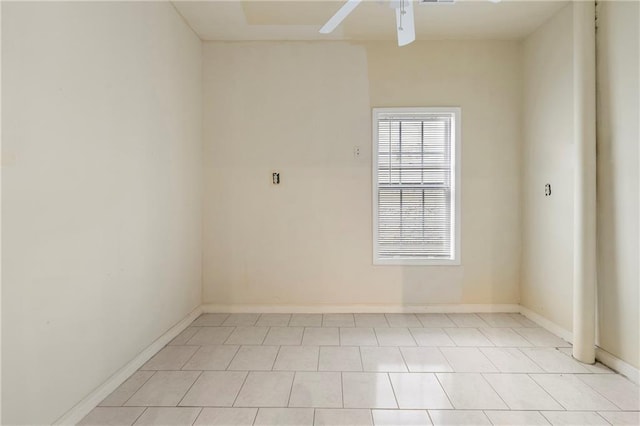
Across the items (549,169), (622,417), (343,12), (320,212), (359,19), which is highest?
(359,19)

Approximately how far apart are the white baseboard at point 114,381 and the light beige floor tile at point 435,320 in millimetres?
2323

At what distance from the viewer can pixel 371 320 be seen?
3367 mm

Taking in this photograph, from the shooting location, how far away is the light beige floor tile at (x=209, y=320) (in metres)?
3.29

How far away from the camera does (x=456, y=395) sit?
2.04 meters

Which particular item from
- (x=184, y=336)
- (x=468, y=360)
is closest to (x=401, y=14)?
(x=468, y=360)

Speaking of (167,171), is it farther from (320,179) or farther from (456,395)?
(456,395)

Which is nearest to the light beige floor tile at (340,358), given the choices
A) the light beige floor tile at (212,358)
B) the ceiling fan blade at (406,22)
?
the light beige floor tile at (212,358)

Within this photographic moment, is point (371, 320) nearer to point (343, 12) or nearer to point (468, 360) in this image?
point (468, 360)

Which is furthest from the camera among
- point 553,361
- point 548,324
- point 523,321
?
point 523,321

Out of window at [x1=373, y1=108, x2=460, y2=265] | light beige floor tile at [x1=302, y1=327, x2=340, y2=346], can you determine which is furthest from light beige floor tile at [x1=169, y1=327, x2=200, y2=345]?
window at [x1=373, y1=108, x2=460, y2=265]

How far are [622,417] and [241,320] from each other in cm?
291

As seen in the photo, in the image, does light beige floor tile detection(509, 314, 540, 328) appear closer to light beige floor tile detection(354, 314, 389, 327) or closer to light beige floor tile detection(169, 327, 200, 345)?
light beige floor tile detection(354, 314, 389, 327)

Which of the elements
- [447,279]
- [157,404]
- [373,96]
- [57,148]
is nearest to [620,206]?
[447,279]

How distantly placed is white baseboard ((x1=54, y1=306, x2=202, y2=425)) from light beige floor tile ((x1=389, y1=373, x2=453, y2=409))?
176cm
